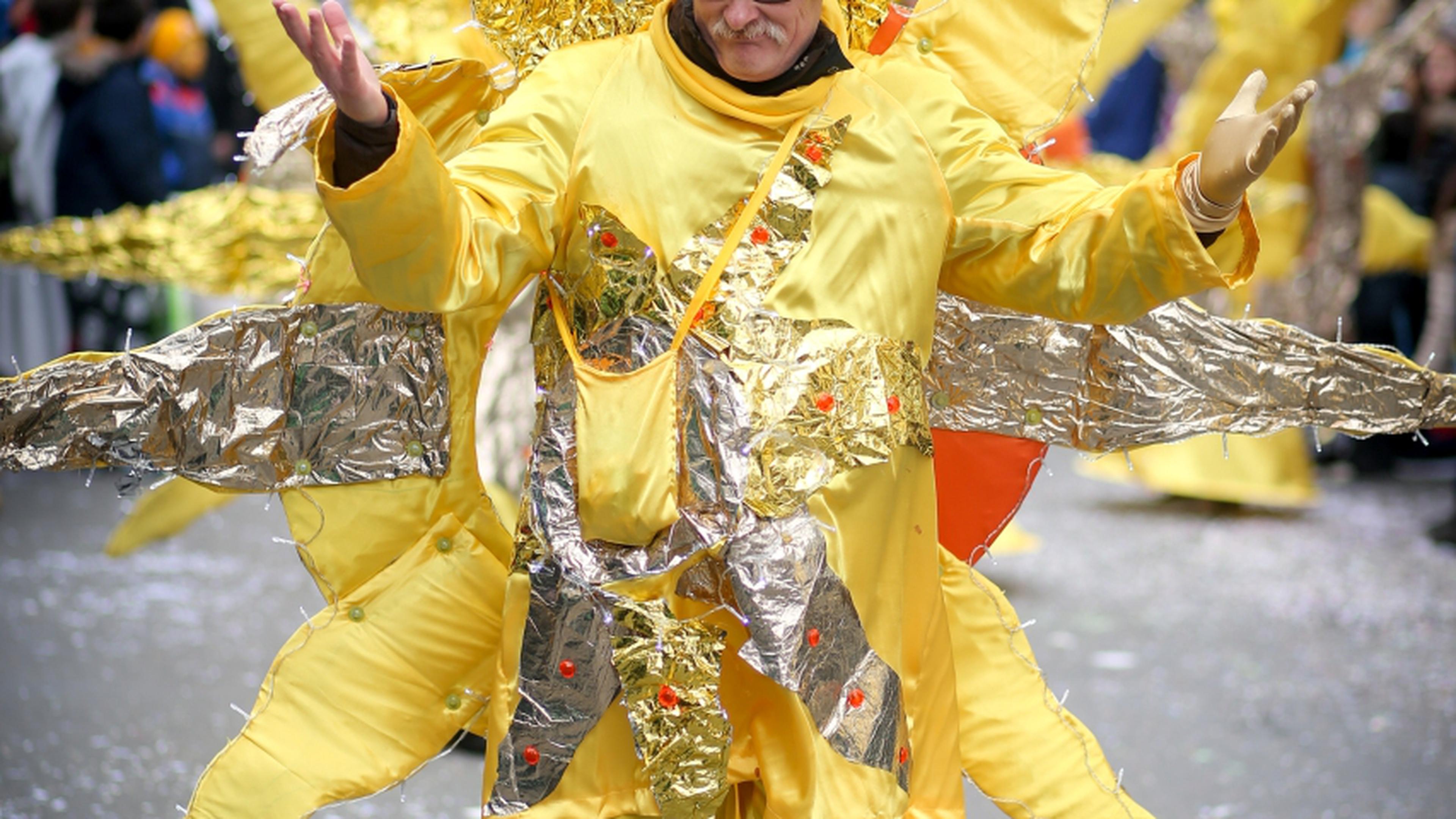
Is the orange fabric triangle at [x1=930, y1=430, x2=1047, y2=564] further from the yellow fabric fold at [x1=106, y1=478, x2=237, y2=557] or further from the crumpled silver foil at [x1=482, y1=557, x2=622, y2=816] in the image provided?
the yellow fabric fold at [x1=106, y1=478, x2=237, y2=557]

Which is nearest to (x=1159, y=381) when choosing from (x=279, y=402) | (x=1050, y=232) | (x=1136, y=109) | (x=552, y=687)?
(x=1050, y=232)

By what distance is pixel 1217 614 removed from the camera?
174 inches

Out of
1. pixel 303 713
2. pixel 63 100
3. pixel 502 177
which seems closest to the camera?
pixel 502 177

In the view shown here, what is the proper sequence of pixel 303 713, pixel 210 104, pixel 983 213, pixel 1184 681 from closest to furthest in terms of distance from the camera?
pixel 983 213
pixel 303 713
pixel 1184 681
pixel 210 104

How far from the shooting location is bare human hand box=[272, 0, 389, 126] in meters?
1.44

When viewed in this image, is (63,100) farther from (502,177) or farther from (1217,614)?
(502,177)

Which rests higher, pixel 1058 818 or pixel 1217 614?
pixel 1058 818

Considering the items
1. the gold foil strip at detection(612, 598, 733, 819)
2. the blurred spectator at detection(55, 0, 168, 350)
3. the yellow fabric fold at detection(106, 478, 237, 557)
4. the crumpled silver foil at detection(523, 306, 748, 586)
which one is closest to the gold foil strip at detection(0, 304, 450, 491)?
the crumpled silver foil at detection(523, 306, 748, 586)

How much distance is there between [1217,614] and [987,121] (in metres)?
2.90

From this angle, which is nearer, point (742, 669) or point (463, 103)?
point (742, 669)

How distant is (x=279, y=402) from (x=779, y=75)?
0.74 m

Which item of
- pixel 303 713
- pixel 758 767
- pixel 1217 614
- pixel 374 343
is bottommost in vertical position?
pixel 1217 614

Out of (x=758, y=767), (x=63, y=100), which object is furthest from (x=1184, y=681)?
(x=63, y=100)

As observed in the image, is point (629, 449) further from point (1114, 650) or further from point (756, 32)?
point (1114, 650)
